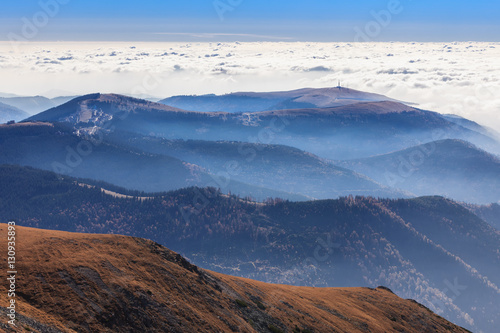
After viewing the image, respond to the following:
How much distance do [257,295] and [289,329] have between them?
619 inches

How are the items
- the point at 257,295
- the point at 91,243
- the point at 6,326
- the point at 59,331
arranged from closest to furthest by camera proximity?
the point at 6,326, the point at 59,331, the point at 91,243, the point at 257,295

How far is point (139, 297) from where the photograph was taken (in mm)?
91625

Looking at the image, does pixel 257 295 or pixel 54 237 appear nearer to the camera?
pixel 54 237

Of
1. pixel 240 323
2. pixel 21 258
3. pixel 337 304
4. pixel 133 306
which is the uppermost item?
pixel 21 258

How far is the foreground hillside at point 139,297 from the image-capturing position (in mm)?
81438

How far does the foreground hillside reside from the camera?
81438 mm

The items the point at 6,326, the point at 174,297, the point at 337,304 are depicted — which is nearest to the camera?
the point at 6,326

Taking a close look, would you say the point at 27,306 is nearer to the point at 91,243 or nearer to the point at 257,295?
the point at 91,243

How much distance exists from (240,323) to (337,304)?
4903 centimetres

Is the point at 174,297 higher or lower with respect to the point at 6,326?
lower

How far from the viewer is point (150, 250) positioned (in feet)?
371

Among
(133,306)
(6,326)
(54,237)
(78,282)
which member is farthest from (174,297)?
(6,326)

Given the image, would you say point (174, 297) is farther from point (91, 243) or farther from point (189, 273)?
point (91, 243)

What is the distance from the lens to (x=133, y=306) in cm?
8869
